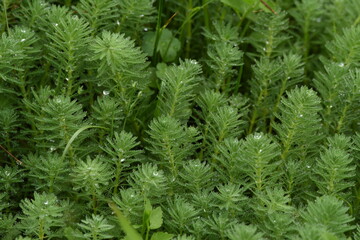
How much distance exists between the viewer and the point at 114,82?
276cm

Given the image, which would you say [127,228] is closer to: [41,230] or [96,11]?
[41,230]

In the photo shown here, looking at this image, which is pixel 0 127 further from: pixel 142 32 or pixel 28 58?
pixel 142 32

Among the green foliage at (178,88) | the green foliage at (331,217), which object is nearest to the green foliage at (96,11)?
the green foliage at (178,88)

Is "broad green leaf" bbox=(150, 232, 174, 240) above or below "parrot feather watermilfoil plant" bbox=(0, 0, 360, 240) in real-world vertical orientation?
below

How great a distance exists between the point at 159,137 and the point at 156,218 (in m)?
0.34

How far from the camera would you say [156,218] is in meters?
2.36

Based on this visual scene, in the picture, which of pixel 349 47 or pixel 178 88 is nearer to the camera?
pixel 178 88

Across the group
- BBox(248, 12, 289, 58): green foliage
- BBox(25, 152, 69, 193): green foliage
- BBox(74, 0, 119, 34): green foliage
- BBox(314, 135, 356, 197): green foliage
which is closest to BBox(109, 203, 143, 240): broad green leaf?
BBox(25, 152, 69, 193): green foliage

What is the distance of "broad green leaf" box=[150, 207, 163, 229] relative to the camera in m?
2.34

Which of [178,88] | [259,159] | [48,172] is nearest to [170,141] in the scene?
[178,88]

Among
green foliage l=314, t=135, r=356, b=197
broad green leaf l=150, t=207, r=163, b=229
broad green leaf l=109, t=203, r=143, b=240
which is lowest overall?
broad green leaf l=150, t=207, r=163, b=229

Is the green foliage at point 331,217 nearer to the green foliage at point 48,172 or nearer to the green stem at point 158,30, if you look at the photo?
the green foliage at point 48,172

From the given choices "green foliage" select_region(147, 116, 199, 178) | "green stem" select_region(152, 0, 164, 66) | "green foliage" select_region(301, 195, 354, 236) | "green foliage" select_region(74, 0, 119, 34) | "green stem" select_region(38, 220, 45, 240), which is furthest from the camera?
"green stem" select_region(152, 0, 164, 66)

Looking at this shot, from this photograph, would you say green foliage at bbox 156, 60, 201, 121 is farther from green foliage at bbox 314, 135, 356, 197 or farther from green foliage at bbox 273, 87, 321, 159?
green foliage at bbox 314, 135, 356, 197
